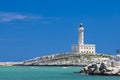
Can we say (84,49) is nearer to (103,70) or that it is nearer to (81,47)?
(81,47)

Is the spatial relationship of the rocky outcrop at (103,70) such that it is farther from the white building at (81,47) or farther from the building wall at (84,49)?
the building wall at (84,49)

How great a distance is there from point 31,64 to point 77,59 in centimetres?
1995

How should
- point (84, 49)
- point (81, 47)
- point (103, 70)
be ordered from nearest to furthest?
point (103, 70), point (81, 47), point (84, 49)

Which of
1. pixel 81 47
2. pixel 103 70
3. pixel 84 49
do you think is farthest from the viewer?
pixel 84 49

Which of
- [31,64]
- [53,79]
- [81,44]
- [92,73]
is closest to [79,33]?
[81,44]

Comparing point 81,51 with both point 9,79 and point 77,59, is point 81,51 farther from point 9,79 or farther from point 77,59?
point 9,79

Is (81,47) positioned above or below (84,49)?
above

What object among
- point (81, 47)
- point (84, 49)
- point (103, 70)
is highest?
point (81, 47)

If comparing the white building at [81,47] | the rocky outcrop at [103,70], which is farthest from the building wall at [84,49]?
the rocky outcrop at [103,70]

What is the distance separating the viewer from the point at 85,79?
67.9m

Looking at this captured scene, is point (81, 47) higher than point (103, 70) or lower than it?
higher

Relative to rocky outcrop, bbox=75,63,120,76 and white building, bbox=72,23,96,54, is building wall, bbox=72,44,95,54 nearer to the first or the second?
white building, bbox=72,23,96,54

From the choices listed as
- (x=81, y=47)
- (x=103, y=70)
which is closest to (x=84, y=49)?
(x=81, y=47)

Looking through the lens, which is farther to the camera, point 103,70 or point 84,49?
point 84,49
